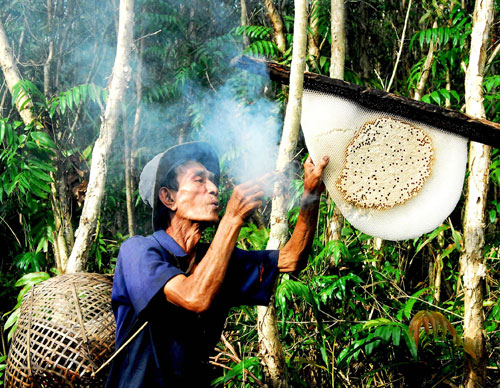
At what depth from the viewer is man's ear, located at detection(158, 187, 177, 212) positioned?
2.00 meters

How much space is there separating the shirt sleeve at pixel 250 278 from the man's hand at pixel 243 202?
448 mm

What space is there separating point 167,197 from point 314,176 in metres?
0.63

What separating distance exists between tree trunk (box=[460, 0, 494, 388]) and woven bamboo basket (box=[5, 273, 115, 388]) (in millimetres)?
2151

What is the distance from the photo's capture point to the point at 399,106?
1831 mm

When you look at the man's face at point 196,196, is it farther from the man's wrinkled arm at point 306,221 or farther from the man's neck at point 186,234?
the man's wrinkled arm at point 306,221

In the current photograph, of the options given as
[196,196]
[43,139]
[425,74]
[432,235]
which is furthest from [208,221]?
[425,74]

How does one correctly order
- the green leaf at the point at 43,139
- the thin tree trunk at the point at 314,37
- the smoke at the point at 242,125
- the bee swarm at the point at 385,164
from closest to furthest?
the bee swarm at the point at 385,164
the smoke at the point at 242,125
the green leaf at the point at 43,139
the thin tree trunk at the point at 314,37

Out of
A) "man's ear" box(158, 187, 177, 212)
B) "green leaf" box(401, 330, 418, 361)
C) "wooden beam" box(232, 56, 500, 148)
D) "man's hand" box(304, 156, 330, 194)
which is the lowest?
"green leaf" box(401, 330, 418, 361)

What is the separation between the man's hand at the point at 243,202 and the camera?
65.0 inches

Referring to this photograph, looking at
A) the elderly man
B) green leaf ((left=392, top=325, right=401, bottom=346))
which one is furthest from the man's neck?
green leaf ((left=392, top=325, right=401, bottom=346))

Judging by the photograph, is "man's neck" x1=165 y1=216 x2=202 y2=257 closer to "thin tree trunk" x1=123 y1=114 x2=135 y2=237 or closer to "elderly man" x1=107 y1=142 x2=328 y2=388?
"elderly man" x1=107 y1=142 x2=328 y2=388

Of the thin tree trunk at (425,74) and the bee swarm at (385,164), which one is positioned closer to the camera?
the bee swarm at (385,164)

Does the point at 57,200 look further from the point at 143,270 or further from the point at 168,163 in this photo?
the point at 143,270

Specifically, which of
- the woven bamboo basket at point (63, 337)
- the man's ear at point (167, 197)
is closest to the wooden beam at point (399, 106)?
the man's ear at point (167, 197)
